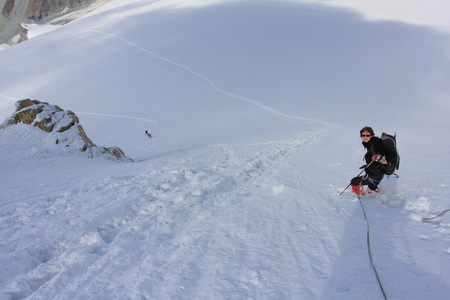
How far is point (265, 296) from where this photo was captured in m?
2.62

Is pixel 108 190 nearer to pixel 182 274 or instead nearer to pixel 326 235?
pixel 182 274

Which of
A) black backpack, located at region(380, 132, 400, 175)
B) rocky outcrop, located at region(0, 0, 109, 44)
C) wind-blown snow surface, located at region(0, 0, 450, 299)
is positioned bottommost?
wind-blown snow surface, located at region(0, 0, 450, 299)

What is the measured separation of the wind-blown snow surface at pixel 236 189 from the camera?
2867mm

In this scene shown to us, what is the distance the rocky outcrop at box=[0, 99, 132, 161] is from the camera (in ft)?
25.7

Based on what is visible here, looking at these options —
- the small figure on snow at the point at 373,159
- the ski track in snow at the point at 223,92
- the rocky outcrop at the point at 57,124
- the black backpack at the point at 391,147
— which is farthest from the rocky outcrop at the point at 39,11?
the black backpack at the point at 391,147

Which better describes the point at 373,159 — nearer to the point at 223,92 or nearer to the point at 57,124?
the point at 57,124

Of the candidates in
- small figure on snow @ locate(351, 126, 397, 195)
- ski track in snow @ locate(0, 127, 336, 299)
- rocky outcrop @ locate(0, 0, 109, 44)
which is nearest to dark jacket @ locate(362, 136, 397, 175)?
small figure on snow @ locate(351, 126, 397, 195)

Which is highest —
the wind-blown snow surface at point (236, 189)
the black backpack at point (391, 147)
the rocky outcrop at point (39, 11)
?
Result: the rocky outcrop at point (39, 11)

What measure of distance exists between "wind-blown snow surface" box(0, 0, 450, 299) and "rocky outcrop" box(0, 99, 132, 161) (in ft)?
1.16

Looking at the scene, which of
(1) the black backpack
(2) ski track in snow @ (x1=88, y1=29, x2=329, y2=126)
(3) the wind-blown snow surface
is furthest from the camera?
(2) ski track in snow @ (x1=88, y1=29, x2=329, y2=126)

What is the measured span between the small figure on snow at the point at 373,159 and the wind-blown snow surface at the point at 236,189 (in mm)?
263

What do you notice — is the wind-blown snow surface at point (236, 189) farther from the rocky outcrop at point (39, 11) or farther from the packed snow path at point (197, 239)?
the rocky outcrop at point (39, 11)

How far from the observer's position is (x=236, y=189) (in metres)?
5.23

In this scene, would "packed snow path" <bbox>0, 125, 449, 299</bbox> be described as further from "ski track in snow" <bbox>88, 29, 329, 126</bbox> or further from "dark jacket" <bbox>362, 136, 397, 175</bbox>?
"ski track in snow" <bbox>88, 29, 329, 126</bbox>
